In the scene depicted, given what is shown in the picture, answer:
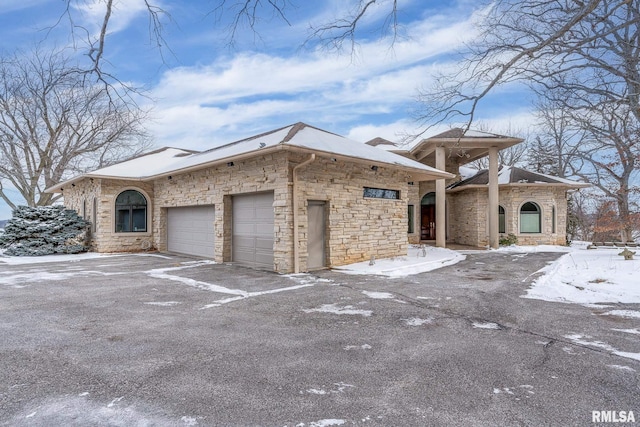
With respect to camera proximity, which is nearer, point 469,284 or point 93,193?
point 469,284

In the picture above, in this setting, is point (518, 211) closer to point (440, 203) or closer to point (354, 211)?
point (440, 203)

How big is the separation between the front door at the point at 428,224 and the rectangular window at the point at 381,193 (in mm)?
7805

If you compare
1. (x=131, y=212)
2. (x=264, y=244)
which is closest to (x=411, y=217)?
(x=264, y=244)

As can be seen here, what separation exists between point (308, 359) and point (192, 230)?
9.82 meters

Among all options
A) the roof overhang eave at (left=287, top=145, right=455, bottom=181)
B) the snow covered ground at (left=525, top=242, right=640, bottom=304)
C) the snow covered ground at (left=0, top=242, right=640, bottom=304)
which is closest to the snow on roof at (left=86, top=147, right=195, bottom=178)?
the snow covered ground at (left=0, top=242, right=640, bottom=304)

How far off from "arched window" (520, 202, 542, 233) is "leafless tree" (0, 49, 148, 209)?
1914 centimetres

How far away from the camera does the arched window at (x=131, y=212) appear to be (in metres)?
13.4

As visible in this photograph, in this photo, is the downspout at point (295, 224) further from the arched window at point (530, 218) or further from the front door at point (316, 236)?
the arched window at point (530, 218)

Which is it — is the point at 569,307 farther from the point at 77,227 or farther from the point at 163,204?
the point at 77,227

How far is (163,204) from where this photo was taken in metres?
13.2

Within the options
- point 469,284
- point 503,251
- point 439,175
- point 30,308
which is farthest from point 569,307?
point 503,251

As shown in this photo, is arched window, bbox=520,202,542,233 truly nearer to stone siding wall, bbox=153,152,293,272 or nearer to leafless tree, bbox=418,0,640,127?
leafless tree, bbox=418,0,640,127

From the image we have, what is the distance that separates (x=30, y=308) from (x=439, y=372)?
573cm

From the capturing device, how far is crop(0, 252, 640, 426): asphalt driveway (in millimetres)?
2370
